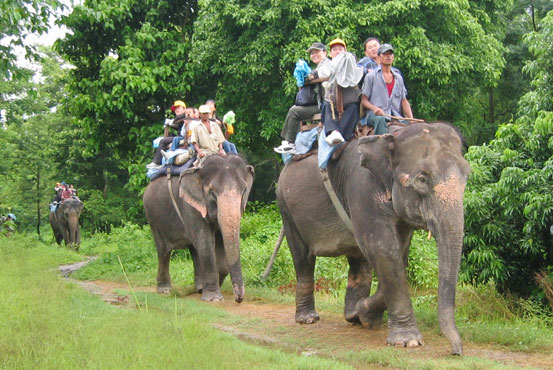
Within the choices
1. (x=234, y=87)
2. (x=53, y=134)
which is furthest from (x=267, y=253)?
(x=53, y=134)

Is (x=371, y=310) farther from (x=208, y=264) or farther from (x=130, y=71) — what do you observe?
(x=130, y=71)

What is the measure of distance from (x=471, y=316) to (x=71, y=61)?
1300cm

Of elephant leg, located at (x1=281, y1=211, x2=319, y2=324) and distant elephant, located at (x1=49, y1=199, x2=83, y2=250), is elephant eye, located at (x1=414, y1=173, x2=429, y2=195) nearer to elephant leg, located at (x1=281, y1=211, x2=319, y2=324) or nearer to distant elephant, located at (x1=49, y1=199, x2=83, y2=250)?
elephant leg, located at (x1=281, y1=211, x2=319, y2=324)

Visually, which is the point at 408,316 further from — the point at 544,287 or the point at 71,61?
the point at 71,61

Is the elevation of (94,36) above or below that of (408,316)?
above

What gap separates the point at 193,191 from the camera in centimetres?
1047

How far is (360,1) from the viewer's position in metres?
16.1

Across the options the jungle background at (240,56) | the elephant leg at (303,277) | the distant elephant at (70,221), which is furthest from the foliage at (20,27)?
the distant elephant at (70,221)

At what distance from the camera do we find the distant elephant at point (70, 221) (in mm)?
23812

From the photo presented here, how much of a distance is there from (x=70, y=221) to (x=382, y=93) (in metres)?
18.8

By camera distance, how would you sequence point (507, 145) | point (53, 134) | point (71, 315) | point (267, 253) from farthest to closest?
point (53, 134) → point (267, 253) → point (507, 145) → point (71, 315)

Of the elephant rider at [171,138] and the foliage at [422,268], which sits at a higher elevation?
the elephant rider at [171,138]

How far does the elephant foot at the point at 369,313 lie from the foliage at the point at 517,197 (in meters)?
1.66

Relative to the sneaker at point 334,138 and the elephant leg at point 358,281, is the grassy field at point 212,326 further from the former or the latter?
the sneaker at point 334,138
